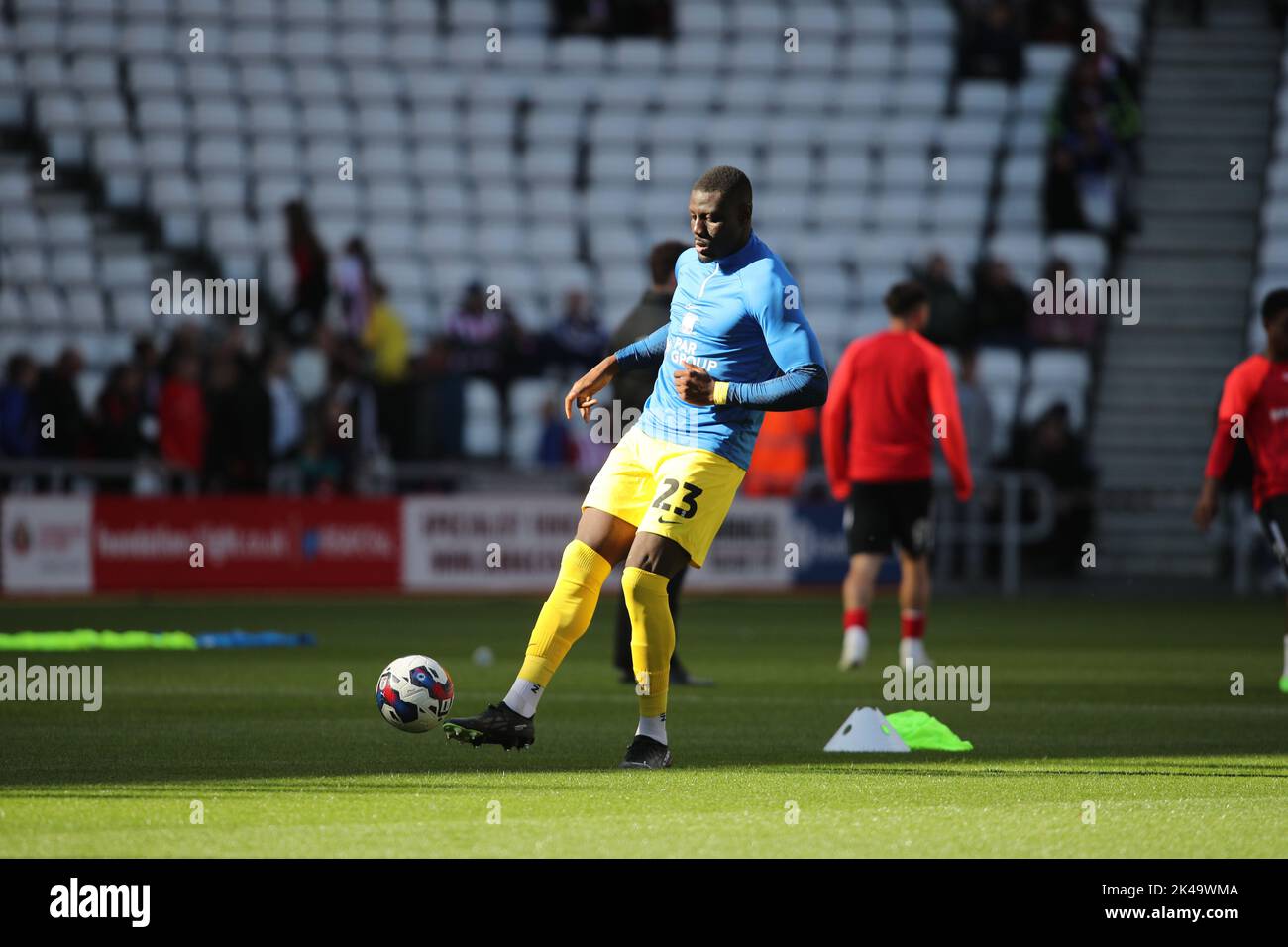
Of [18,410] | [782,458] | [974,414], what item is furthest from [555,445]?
[18,410]

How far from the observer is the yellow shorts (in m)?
8.83

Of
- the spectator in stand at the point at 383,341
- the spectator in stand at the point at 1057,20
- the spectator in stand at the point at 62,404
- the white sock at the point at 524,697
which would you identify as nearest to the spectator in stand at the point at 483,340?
the spectator in stand at the point at 383,341

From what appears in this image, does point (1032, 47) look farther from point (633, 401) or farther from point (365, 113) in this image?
point (633, 401)

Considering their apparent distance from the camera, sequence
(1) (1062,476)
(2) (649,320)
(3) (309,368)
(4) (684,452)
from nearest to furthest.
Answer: (4) (684,452) → (2) (649,320) → (1) (1062,476) → (3) (309,368)

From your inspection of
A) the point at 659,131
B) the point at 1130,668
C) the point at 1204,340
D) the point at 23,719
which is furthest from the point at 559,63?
the point at 23,719

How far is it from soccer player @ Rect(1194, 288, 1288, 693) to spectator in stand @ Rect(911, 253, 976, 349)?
11.1 meters

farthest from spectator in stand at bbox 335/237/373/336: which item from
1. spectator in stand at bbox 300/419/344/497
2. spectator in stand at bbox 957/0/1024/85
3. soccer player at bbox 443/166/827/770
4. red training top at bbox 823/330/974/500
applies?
soccer player at bbox 443/166/827/770

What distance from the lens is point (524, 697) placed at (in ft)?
29.4

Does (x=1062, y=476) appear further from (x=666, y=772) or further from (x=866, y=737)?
(x=666, y=772)

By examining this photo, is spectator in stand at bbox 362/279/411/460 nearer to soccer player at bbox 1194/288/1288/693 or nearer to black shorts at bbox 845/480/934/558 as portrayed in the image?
black shorts at bbox 845/480/934/558

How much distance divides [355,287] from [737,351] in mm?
15674

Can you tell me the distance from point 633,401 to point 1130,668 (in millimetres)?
4231
